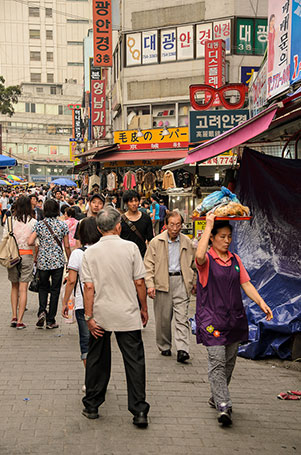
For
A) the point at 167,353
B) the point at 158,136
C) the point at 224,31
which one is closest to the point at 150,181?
the point at 158,136

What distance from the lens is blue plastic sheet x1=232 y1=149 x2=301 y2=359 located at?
700cm

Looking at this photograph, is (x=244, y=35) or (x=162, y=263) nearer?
(x=162, y=263)

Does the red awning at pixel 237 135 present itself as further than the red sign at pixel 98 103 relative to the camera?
No

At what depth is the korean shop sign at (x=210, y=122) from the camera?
443 inches

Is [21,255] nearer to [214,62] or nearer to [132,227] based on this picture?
[132,227]

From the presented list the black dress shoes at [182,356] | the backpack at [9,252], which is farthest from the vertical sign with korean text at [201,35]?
the black dress shoes at [182,356]

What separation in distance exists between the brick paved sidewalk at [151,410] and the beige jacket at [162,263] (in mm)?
902

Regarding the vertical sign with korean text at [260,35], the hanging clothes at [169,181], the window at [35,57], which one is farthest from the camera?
the window at [35,57]

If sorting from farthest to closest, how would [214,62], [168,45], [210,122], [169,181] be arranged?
[168,45] → [214,62] → [169,181] → [210,122]

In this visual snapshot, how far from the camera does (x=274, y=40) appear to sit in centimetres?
852

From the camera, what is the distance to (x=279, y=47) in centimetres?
821

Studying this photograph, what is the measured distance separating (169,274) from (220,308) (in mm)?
2197

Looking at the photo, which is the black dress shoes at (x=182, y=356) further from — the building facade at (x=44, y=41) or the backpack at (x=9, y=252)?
the building facade at (x=44, y=41)

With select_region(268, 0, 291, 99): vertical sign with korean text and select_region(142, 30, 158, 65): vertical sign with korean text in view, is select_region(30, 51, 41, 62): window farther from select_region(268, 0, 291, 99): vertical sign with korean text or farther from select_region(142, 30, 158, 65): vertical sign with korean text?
select_region(268, 0, 291, 99): vertical sign with korean text
